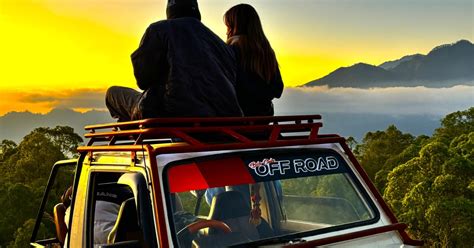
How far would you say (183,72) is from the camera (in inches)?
158

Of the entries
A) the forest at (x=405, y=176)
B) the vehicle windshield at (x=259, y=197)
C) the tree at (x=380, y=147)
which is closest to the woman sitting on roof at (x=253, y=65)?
the vehicle windshield at (x=259, y=197)

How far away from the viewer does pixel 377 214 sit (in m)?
3.85

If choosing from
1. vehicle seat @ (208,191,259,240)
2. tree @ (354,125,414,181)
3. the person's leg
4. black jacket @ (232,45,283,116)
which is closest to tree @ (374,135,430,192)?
tree @ (354,125,414,181)

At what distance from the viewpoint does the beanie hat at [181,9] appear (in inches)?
173

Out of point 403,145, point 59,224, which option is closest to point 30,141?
Answer: point 403,145

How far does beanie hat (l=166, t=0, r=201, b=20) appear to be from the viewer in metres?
4.40

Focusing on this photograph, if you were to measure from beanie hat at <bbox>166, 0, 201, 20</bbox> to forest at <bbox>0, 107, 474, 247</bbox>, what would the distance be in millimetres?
17683

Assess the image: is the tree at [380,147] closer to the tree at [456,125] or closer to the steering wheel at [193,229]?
the tree at [456,125]

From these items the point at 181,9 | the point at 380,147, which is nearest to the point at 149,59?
→ the point at 181,9

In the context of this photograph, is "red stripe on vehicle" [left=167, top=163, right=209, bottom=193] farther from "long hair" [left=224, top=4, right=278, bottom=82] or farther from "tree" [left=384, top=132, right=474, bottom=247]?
"tree" [left=384, top=132, right=474, bottom=247]

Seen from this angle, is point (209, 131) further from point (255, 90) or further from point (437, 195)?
point (437, 195)

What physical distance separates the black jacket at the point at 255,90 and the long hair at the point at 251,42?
4 cm

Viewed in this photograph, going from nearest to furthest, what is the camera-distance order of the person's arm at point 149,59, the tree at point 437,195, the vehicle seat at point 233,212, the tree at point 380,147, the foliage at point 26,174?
1. the vehicle seat at point 233,212
2. the person's arm at point 149,59
3. the tree at point 437,195
4. the foliage at point 26,174
5. the tree at point 380,147

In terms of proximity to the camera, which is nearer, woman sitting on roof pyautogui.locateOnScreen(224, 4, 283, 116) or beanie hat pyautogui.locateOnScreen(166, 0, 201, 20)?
beanie hat pyautogui.locateOnScreen(166, 0, 201, 20)
